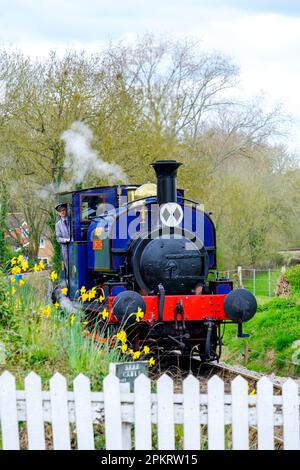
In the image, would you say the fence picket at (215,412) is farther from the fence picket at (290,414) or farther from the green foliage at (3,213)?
the green foliage at (3,213)

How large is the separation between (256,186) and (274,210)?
73.8 inches

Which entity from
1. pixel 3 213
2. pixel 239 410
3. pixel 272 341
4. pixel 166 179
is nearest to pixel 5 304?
pixel 239 410

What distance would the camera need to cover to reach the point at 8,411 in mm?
5004

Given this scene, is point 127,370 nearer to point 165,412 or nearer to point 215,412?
point 165,412

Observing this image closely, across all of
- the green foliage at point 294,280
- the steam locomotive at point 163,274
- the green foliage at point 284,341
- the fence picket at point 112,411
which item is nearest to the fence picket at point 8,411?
the fence picket at point 112,411

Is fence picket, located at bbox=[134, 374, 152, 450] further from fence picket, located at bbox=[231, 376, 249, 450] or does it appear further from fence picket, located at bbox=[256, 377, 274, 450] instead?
fence picket, located at bbox=[256, 377, 274, 450]

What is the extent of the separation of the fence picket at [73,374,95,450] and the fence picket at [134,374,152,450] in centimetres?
32

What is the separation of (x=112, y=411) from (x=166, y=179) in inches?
246

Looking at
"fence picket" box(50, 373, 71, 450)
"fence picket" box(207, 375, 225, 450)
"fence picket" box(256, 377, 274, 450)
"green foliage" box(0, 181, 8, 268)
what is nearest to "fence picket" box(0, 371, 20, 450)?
"fence picket" box(50, 373, 71, 450)

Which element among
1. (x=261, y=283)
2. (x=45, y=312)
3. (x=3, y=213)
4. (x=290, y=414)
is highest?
(x=3, y=213)

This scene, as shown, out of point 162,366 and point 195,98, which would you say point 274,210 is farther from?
point 162,366

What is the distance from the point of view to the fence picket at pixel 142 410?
491 cm
